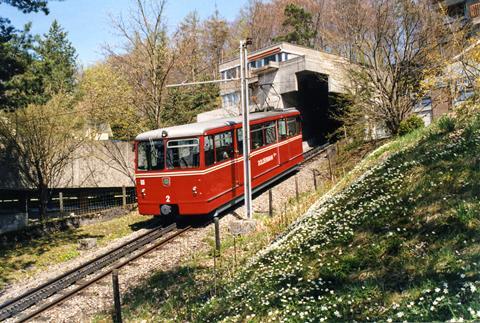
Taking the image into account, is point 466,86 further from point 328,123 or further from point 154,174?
point 328,123

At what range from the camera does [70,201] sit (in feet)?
76.9

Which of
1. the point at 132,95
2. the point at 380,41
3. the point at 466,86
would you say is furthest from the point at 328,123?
the point at 466,86

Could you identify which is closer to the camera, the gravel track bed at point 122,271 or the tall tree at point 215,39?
the gravel track bed at point 122,271

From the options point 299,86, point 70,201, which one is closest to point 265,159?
point 70,201

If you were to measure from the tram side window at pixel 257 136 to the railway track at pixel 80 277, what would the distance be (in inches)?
187

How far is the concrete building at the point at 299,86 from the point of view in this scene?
2689 centimetres

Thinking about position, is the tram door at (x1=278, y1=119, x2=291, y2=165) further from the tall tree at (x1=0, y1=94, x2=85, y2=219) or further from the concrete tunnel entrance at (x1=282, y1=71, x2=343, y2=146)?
the concrete tunnel entrance at (x1=282, y1=71, x2=343, y2=146)

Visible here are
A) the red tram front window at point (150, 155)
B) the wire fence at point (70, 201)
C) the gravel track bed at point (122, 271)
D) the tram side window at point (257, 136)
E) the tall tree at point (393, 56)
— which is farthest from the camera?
the wire fence at point (70, 201)

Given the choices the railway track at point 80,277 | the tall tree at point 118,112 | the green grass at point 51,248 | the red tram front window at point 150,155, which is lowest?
the green grass at point 51,248

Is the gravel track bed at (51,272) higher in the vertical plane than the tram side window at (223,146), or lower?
A: lower

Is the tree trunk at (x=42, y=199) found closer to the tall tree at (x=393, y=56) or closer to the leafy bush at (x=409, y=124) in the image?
the tall tree at (x=393, y=56)

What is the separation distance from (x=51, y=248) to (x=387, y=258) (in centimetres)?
1277

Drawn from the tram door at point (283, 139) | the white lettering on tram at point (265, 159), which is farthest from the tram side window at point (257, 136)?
the tram door at point (283, 139)

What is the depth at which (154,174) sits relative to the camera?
14.2 m
